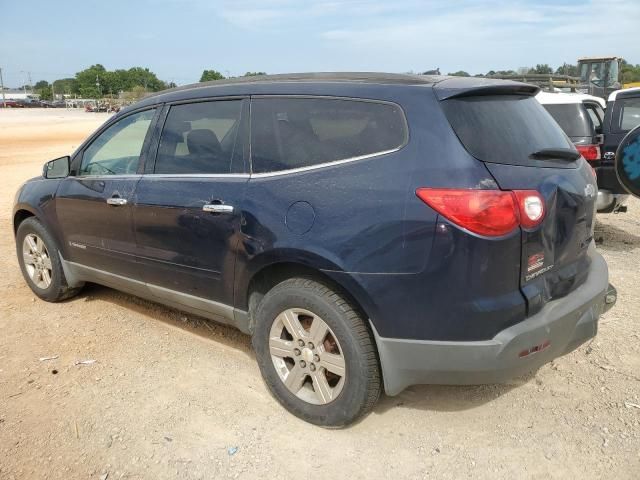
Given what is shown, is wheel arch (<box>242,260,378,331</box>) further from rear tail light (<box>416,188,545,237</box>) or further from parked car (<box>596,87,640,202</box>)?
parked car (<box>596,87,640,202</box>)

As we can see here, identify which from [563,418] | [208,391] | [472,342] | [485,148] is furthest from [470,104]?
[208,391]

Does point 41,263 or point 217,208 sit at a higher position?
point 217,208

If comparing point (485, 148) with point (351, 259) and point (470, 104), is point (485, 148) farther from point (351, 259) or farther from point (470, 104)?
point (351, 259)

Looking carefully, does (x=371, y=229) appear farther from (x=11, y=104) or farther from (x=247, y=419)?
(x=11, y=104)

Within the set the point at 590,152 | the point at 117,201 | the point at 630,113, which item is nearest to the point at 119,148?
the point at 117,201

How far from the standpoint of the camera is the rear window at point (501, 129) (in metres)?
2.67

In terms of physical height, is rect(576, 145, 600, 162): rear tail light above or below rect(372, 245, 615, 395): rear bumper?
above

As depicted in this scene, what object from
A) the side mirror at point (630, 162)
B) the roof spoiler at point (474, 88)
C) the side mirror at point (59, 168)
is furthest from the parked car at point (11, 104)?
the roof spoiler at point (474, 88)

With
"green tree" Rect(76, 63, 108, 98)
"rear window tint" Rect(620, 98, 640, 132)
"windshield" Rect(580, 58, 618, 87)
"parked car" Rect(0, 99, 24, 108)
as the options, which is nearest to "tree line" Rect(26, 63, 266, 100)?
"green tree" Rect(76, 63, 108, 98)

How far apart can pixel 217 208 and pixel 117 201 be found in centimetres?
107

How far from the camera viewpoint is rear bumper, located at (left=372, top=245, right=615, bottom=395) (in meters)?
2.60

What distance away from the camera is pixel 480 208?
2.50 metres

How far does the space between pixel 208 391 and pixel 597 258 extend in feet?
8.06

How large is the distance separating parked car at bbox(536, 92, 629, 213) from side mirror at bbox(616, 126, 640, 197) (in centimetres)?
101
